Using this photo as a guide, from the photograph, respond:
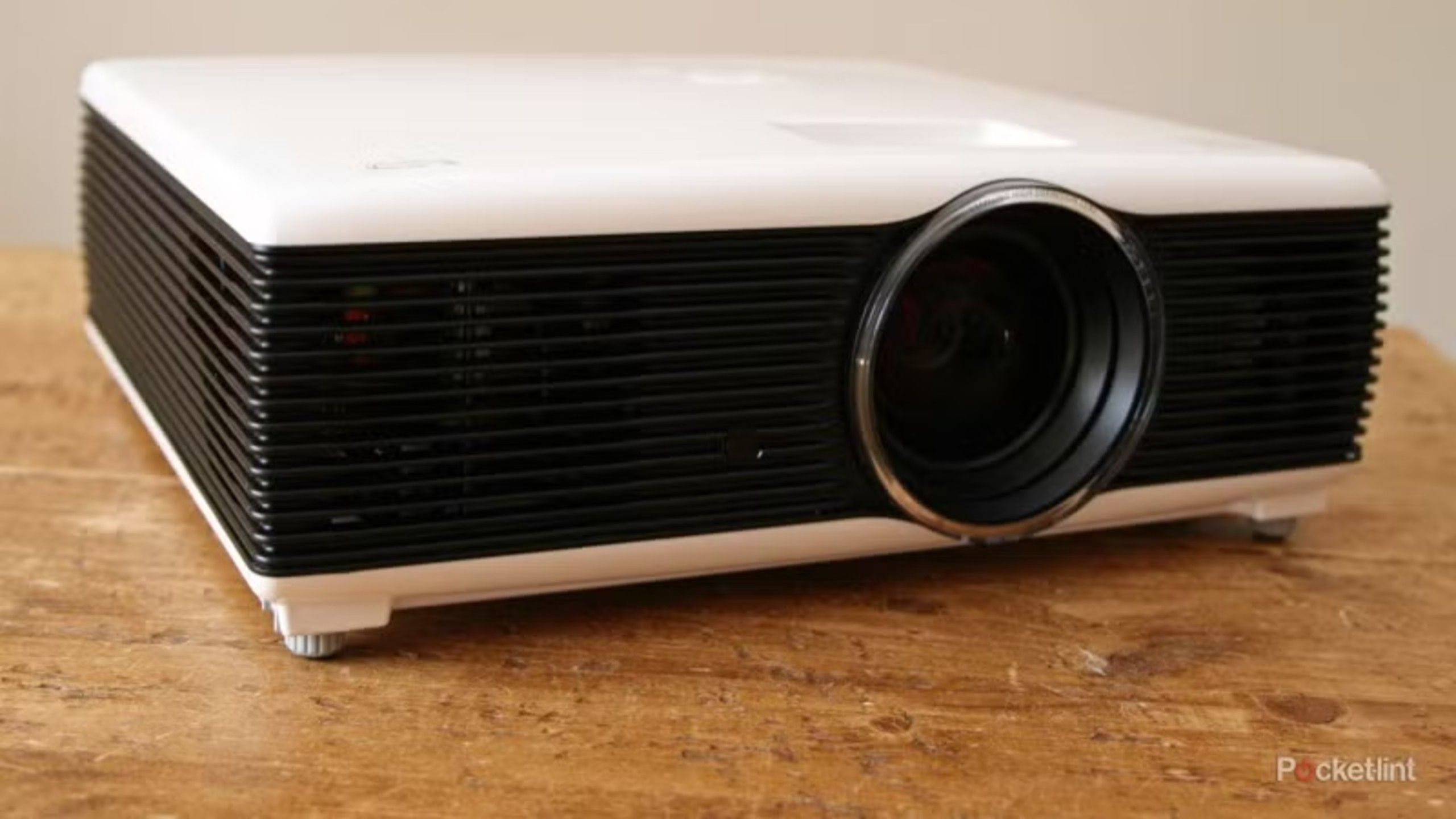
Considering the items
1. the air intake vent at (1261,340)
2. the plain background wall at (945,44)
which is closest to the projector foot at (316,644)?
the air intake vent at (1261,340)

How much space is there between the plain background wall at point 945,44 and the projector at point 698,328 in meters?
0.69

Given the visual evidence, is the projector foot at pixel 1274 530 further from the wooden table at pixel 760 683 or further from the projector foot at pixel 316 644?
the projector foot at pixel 316 644

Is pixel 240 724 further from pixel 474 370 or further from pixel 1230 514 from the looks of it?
pixel 1230 514

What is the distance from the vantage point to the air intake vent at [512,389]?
915mm

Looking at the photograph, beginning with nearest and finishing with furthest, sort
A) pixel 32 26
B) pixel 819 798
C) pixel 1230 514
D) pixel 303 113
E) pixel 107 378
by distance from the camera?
pixel 819 798, pixel 303 113, pixel 1230 514, pixel 107 378, pixel 32 26

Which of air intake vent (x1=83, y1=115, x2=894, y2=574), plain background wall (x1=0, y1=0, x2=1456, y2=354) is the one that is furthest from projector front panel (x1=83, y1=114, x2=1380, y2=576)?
plain background wall (x1=0, y1=0, x2=1456, y2=354)

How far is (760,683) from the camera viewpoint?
0.98 meters

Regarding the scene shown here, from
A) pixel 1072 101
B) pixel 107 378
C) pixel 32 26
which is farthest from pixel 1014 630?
pixel 32 26

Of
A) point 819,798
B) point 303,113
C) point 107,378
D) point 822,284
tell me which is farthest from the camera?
point 107,378

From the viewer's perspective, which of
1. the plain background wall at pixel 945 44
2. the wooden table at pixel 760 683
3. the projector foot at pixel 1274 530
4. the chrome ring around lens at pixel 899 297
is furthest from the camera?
the plain background wall at pixel 945 44

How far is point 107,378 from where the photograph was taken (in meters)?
Result: 1.44

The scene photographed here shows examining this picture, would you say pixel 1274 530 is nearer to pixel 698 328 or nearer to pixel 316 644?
pixel 698 328

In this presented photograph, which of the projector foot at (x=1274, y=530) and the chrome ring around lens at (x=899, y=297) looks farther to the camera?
the projector foot at (x=1274, y=530)

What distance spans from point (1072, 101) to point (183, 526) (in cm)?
58
